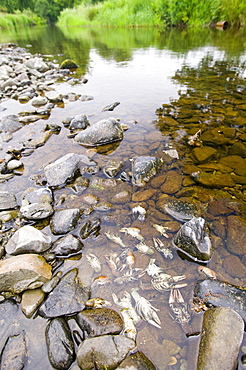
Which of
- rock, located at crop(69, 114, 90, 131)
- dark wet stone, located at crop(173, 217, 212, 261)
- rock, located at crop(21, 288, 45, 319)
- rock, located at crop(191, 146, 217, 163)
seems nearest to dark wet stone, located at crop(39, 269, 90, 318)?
rock, located at crop(21, 288, 45, 319)

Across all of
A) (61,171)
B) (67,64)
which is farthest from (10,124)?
(67,64)

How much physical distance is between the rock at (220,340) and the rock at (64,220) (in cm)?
150

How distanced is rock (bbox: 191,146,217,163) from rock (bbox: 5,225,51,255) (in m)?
2.50

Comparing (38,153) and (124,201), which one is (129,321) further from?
(38,153)

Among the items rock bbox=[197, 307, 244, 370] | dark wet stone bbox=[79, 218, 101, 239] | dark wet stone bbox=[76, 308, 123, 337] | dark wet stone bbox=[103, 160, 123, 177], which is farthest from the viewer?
dark wet stone bbox=[103, 160, 123, 177]

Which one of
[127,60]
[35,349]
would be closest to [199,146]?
[35,349]

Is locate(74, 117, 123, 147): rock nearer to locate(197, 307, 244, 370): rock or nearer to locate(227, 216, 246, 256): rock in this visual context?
locate(227, 216, 246, 256): rock

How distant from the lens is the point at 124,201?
259cm

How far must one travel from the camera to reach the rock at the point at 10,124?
429 centimetres

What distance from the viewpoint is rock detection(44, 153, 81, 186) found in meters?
2.89

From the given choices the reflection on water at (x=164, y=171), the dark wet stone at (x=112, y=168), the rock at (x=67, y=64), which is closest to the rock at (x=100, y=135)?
the reflection on water at (x=164, y=171)

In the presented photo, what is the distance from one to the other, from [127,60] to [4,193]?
1002 centimetres

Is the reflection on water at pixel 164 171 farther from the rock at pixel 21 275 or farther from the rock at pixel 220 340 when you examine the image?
the rock at pixel 21 275

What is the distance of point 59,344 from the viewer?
135cm
